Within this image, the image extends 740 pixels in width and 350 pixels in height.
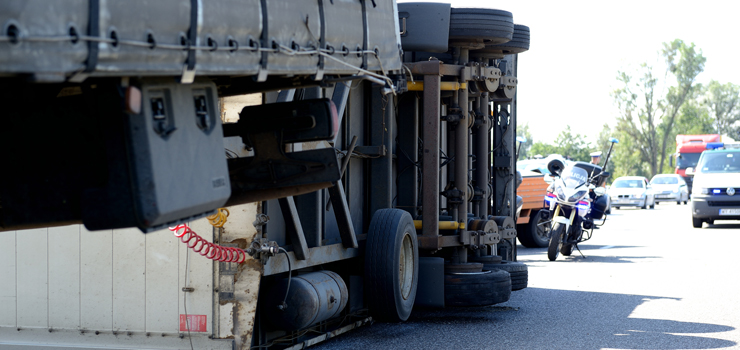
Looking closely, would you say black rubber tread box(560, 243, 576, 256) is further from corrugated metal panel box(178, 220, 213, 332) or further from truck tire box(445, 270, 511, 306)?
corrugated metal panel box(178, 220, 213, 332)

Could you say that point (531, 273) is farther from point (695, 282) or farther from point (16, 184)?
point (16, 184)

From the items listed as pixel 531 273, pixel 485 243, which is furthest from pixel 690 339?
pixel 531 273

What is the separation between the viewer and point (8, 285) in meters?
5.97

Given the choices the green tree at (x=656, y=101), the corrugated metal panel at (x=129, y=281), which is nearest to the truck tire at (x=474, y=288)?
the corrugated metal panel at (x=129, y=281)

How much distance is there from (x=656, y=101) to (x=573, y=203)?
231ft

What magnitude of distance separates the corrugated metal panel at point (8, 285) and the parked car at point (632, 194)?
115ft

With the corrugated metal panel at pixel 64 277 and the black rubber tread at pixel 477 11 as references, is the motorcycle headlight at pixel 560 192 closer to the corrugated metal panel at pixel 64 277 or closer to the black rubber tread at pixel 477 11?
the black rubber tread at pixel 477 11

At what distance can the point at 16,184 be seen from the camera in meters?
3.80

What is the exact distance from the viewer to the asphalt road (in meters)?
7.48

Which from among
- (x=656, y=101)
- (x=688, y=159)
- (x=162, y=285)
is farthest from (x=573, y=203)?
(x=656, y=101)

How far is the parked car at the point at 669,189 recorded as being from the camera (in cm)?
4441

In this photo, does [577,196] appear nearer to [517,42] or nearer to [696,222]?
[517,42]

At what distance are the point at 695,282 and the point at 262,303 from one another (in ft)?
24.0

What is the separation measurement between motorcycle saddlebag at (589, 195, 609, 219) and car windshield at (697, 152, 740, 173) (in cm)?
914
